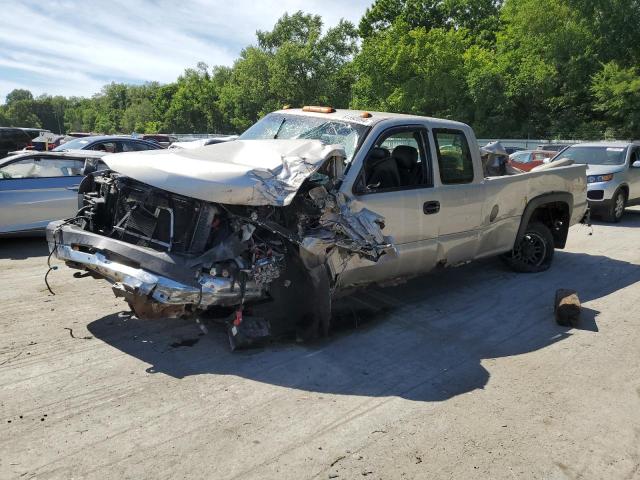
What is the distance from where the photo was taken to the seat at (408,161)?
542 centimetres

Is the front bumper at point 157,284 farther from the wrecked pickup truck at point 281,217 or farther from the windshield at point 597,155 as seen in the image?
the windshield at point 597,155

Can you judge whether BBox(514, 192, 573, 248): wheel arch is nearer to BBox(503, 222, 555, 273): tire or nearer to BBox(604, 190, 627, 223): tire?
BBox(503, 222, 555, 273): tire

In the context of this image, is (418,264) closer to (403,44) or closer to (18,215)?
(18,215)


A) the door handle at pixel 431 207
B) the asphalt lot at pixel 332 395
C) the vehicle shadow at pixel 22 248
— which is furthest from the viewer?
the vehicle shadow at pixel 22 248

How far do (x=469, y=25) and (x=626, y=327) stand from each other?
51.0 meters

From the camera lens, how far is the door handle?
5309mm

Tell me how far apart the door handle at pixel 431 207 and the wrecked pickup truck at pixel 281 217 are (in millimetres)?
14

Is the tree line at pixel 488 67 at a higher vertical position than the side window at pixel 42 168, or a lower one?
higher

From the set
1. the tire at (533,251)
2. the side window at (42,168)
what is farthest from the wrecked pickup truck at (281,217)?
the side window at (42,168)

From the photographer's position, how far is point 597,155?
41.9ft

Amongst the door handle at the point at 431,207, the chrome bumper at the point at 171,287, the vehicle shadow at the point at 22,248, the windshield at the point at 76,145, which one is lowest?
the vehicle shadow at the point at 22,248

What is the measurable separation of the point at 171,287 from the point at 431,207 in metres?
2.78

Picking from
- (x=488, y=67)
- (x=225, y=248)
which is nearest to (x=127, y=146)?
(x=225, y=248)

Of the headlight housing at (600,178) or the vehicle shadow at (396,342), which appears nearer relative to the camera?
the vehicle shadow at (396,342)
